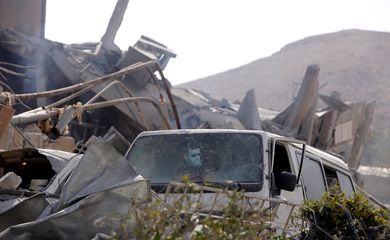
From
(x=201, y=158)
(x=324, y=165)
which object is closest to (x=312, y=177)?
(x=324, y=165)

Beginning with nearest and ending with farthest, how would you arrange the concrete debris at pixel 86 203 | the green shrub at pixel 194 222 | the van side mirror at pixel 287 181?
1. the green shrub at pixel 194 222
2. the concrete debris at pixel 86 203
3. the van side mirror at pixel 287 181

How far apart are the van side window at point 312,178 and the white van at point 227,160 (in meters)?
0.05

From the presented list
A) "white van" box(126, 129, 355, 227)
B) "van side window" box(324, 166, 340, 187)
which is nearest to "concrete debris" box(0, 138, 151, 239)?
"white van" box(126, 129, 355, 227)

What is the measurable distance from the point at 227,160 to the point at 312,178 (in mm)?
1657

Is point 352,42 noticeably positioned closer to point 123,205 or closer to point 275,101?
point 275,101

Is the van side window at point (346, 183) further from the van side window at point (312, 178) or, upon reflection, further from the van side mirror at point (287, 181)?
the van side mirror at point (287, 181)

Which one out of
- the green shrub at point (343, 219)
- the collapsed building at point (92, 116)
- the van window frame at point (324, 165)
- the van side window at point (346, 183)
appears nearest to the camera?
the green shrub at point (343, 219)

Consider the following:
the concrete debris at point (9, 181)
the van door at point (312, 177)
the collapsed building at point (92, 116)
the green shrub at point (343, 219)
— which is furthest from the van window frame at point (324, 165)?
the concrete debris at point (9, 181)

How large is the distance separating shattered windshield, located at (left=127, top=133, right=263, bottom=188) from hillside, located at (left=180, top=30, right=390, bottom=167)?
46.2m

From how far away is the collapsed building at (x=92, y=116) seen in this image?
4.78m

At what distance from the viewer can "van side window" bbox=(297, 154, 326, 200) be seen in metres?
7.83

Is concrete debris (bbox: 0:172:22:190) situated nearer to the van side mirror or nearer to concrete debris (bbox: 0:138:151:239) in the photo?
concrete debris (bbox: 0:138:151:239)

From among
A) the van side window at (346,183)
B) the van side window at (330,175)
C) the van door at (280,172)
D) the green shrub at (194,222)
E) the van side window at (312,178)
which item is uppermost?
the green shrub at (194,222)

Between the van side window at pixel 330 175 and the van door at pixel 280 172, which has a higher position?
the van door at pixel 280 172
